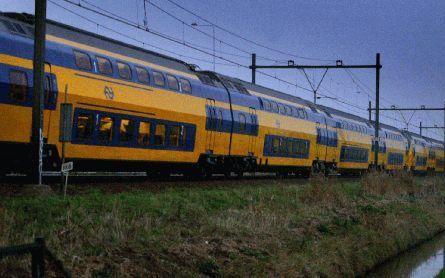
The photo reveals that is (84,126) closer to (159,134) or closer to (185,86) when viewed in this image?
(159,134)

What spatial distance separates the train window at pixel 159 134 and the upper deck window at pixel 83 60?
3.65 m

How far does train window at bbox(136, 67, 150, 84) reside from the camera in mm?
19609

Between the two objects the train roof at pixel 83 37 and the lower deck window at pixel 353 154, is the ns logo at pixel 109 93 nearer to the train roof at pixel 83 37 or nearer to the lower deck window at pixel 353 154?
the train roof at pixel 83 37

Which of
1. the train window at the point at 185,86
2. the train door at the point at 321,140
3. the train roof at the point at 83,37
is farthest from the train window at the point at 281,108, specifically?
the train roof at the point at 83,37

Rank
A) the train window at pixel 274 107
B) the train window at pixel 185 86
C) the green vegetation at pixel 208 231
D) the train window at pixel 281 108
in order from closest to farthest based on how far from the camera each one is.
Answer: the green vegetation at pixel 208 231
the train window at pixel 185 86
the train window at pixel 274 107
the train window at pixel 281 108

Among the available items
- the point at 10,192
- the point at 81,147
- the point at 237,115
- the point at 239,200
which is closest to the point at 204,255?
the point at 10,192

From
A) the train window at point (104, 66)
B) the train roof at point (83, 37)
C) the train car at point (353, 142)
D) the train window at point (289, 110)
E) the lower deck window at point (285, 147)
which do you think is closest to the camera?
the train roof at point (83, 37)

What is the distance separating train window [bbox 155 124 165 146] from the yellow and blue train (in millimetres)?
36

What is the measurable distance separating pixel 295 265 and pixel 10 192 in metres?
6.63

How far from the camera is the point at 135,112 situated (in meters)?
19.0

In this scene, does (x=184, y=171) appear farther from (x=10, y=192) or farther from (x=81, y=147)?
(x=10, y=192)

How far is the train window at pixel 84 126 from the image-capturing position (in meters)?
17.0

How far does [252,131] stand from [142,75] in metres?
8.62

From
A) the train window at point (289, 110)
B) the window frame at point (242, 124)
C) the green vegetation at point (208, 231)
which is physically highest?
the train window at point (289, 110)
